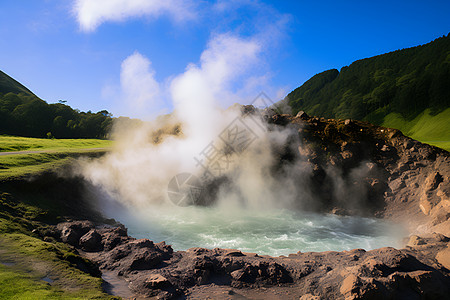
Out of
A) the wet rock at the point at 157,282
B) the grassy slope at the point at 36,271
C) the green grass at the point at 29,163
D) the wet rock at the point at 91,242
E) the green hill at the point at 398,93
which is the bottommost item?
the wet rock at the point at 91,242

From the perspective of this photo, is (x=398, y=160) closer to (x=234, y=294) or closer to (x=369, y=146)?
(x=369, y=146)

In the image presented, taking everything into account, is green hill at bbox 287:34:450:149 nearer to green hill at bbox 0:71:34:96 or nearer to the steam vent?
the steam vent

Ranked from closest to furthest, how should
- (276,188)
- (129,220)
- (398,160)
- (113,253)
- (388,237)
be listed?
(113,253) → (388,237) → (129,220) → (398,160) → (276,188)

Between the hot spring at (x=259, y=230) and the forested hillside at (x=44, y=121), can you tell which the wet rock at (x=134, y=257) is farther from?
the forested hillside at (x=44, y=121)

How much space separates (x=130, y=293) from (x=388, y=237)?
47.6 ft

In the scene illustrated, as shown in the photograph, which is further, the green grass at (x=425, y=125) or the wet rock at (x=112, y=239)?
the green grass at (x=425, y=125)

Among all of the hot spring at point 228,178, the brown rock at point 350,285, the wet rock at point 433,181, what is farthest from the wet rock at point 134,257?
the wet rock at point 433,181

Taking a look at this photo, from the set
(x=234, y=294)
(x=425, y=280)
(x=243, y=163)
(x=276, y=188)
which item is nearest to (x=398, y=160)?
(x=276, y=188)

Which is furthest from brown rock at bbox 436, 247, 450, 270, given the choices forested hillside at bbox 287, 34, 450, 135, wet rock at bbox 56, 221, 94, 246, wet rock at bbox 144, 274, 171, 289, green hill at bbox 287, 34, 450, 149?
forested hillside at bbox 287, 34, 450, 135

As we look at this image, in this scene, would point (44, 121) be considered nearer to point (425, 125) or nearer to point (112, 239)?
point (112, 239)

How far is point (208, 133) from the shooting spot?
71.2 ft

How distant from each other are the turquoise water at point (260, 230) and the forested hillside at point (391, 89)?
206 ft

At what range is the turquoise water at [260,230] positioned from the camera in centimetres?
1318

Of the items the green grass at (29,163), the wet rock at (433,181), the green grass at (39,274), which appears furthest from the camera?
the wet rock at (433,181)
